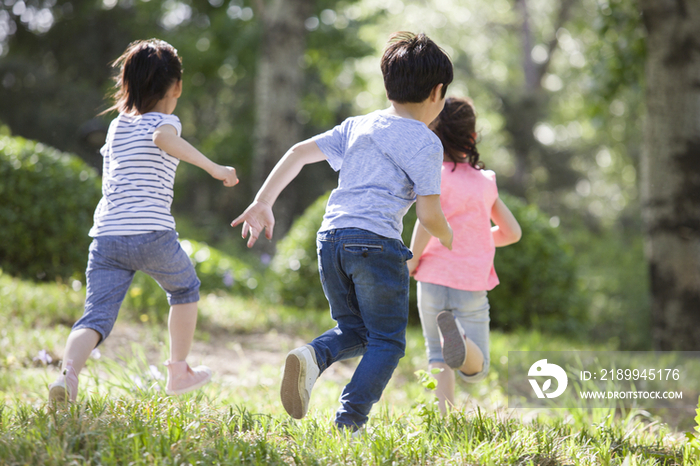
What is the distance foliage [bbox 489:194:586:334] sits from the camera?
678cm

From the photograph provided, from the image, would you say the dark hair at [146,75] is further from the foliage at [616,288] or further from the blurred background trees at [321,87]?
the foliage at [616,288]

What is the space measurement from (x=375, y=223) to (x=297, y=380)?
2.16 ft

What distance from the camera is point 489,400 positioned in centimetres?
420

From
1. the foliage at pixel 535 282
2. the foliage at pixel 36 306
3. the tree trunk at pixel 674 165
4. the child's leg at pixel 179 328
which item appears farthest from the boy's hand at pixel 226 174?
the tree trunk at pixel 674 165

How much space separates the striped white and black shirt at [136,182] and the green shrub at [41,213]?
12.1 ft

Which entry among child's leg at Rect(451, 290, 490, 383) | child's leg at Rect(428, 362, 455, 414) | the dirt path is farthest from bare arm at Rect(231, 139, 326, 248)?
the dirt path

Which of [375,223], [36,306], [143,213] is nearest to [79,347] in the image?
[143,213]

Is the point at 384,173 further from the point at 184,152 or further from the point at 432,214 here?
the point at 184,152

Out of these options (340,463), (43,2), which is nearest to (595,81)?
(340,463)

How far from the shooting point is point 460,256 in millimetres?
2854

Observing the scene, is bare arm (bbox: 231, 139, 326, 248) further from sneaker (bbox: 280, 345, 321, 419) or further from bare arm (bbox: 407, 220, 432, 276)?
bare arm (bbox: 407, 220, 432, 276)

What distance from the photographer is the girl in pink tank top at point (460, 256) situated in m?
2.84

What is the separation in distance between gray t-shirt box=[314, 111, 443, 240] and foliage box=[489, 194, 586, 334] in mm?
4686

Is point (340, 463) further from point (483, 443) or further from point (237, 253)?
point (237, 253)
